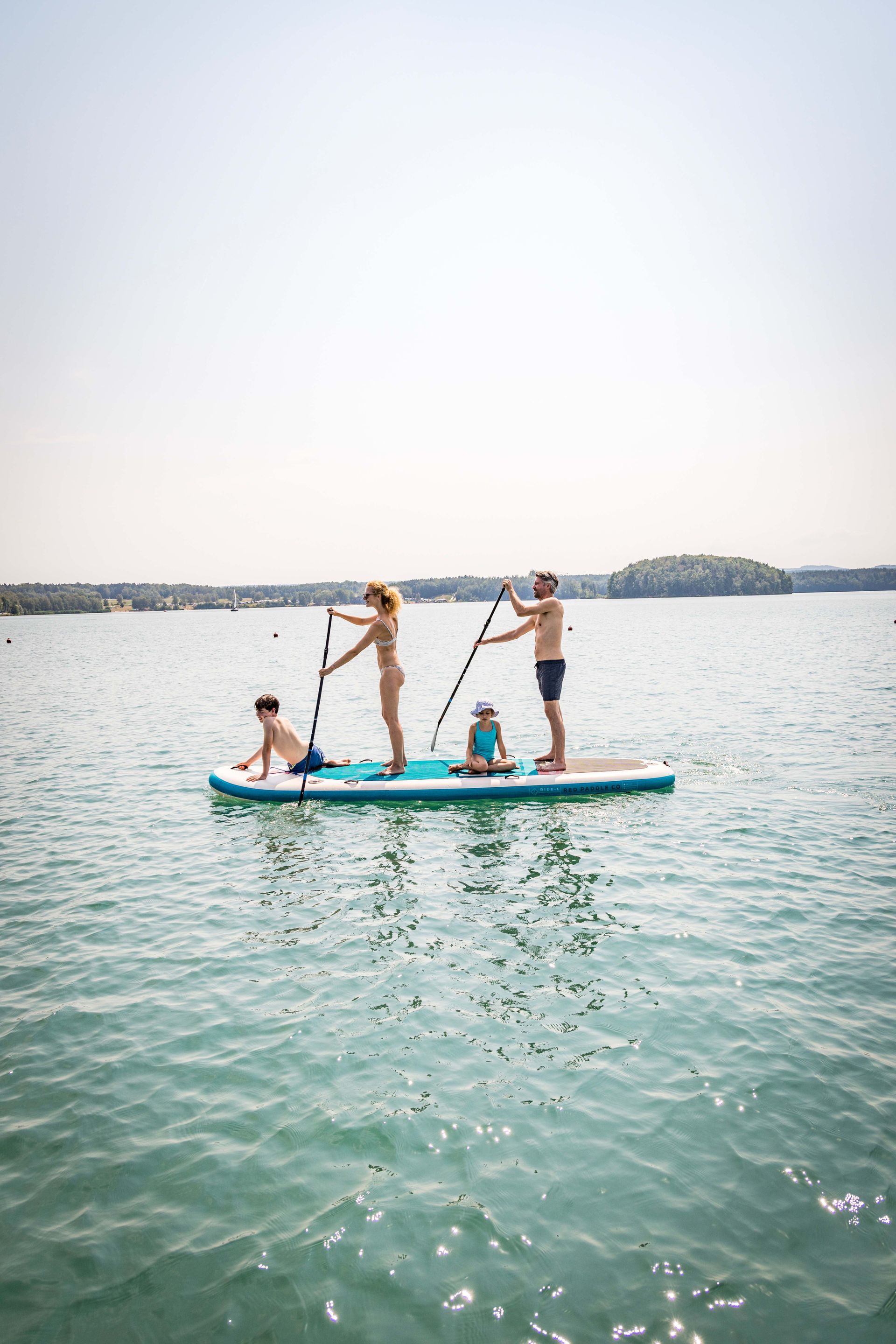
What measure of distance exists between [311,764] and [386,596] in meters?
3.10

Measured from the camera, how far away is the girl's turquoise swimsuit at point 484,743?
12.7m

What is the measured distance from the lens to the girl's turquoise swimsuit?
12.7 meters

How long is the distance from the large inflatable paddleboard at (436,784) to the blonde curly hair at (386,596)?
2672mm

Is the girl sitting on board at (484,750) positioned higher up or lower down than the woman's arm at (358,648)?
lower down

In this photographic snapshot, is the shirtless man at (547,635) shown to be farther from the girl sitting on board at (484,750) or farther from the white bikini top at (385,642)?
the white bikini top at (385,642)

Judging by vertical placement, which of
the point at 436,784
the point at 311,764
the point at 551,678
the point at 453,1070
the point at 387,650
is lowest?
the point at 453,1070

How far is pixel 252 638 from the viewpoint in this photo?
8775 cm

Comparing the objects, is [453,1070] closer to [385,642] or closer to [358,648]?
[358,648]

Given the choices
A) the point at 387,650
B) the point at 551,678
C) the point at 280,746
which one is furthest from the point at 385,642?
the point at 551,678

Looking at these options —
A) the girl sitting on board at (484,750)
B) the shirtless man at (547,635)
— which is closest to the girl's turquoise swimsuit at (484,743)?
the girl sitting on board at (484,750)

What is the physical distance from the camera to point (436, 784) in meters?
12.4

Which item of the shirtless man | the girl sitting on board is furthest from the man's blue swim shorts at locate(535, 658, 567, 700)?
the girl sitting on board

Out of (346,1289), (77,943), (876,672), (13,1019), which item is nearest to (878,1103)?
(346,1289)

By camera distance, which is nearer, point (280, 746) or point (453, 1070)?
point (453, 1070)
